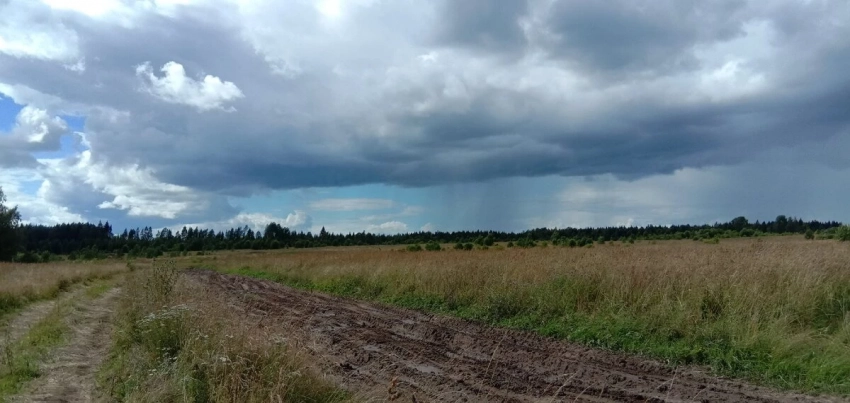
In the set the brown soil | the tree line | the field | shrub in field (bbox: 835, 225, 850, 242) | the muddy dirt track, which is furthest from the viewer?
the tree line

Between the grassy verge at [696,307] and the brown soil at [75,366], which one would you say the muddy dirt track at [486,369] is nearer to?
the grassy verge at [696,307]

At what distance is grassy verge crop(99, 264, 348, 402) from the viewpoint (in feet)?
18.9

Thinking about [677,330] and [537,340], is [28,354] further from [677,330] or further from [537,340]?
[677,330]

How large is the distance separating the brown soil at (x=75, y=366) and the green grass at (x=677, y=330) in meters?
7.54

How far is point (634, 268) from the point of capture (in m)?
12.6

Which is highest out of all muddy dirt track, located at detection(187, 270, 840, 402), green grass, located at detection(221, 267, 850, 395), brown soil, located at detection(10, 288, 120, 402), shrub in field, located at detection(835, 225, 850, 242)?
shrub in field, located at detection(835, 225, 850, 242)

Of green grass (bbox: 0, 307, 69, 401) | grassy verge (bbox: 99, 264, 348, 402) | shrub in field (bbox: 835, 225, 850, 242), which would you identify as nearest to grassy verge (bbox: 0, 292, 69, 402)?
green grass (bbox: 0, 307, 69, 401)

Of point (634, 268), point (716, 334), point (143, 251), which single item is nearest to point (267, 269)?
point (634, 268)

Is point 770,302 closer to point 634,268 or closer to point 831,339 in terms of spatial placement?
point 831,339

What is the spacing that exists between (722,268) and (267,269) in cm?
3048

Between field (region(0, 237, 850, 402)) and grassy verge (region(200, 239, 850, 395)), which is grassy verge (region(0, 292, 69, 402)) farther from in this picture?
grassy verge (region(200, 239, 850, 395))

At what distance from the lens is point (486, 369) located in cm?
799

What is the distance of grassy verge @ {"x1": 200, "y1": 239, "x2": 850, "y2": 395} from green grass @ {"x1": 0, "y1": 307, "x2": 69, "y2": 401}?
839 cm

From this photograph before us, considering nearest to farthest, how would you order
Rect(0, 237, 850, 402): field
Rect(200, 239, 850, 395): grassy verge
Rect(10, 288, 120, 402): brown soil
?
Rect(0, 237, 850, 402): field < Rect(10, 288, 120, 402): brown soil < Rect(200, 239, 850, 395): grassy verge
